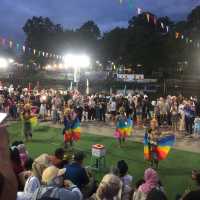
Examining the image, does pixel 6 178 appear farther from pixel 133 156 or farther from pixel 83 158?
pixel 133 156

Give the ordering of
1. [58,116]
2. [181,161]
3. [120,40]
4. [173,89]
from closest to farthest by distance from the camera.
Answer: [181,161] < [58,116] < [173,89] < [120,40]

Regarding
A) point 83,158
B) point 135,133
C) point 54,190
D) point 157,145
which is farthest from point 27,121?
point 54,190

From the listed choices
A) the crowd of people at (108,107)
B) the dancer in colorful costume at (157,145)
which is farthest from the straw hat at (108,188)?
the crowd of people at (108,107)

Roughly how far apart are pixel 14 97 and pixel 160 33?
38.6m

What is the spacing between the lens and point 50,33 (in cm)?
9438

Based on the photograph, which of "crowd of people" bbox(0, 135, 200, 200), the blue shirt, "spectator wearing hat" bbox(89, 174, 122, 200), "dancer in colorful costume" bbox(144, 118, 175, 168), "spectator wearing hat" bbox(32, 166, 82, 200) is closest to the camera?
"spectator wearing hat" bbox(32, 166, 82, 200)

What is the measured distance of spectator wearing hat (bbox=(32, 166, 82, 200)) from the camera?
16.3 feet

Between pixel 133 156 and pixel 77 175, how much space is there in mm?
8238

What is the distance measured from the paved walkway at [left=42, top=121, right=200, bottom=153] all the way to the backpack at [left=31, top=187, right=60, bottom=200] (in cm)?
1241

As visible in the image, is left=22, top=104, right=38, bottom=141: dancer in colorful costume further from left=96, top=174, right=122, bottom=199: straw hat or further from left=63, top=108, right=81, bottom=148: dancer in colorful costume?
left=96, top=174, right=122, bottom=199: straw hat

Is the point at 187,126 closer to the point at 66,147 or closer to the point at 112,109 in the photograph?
the point at 112,109

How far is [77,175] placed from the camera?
7.31 meters

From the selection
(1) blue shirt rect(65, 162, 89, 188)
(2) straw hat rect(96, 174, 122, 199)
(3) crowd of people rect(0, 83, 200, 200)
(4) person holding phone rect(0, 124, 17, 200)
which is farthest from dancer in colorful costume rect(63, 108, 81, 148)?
(4) person holding phone rect(0, 124, 17, 200)

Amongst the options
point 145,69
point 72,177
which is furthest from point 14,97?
point 145,69
